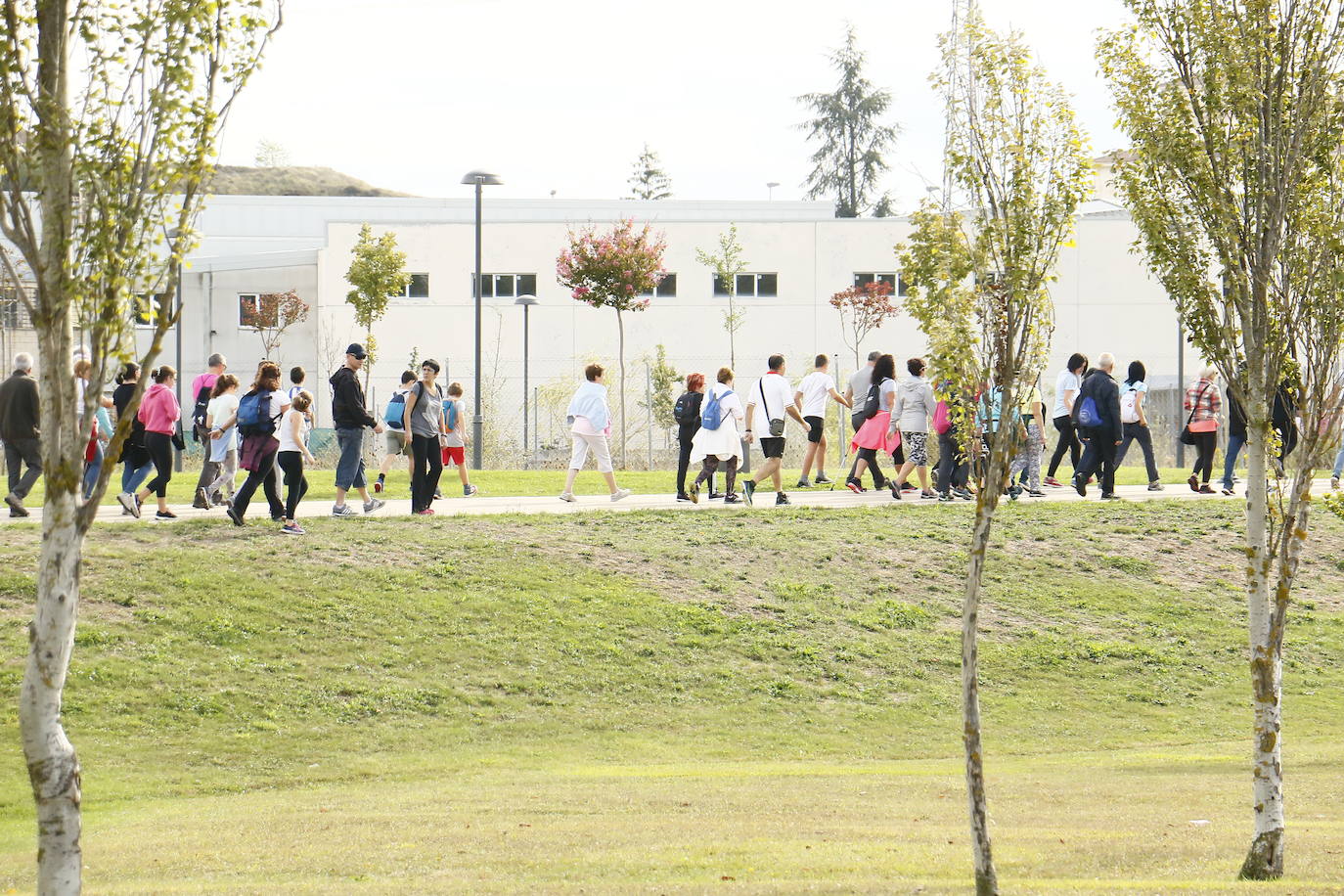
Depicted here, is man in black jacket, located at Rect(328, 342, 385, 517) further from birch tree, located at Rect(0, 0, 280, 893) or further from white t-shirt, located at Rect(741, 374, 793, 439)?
birch tree, located at Rect(0, 0, 280, 893)

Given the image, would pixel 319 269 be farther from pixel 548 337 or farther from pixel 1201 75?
pixel 1201 75

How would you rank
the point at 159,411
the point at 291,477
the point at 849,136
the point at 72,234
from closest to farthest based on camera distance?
the point at 72,234, the point at 291,477, the point at 159,411, the point at 849,136

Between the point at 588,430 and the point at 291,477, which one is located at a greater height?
the point at 588,430

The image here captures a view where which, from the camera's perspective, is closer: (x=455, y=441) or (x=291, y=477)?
(x=291, y=477)

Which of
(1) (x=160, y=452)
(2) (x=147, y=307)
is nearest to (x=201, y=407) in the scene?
(1) (x=160, y=452)

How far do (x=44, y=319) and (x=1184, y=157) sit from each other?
5.41 m

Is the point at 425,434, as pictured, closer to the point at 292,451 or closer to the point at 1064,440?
the point at 292,451

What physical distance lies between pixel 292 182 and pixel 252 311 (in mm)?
92760

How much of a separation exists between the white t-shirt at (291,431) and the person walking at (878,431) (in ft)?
22.9

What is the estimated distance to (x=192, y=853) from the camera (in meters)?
6.91

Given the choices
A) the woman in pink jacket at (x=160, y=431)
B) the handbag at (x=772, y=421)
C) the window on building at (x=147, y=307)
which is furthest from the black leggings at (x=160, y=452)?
the window on building at (x=147, y=307)

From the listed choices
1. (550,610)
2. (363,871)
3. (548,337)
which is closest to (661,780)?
(363,871)

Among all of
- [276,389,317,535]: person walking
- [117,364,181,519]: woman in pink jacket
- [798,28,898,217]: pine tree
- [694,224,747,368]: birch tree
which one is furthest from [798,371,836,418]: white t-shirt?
[798,28,898,217]: pine tree

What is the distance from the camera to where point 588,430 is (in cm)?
1755
